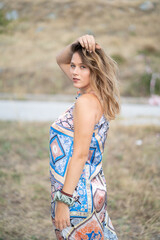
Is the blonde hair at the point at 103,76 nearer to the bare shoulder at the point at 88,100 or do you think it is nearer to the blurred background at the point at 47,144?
the bare shoulder at the point at 88,100

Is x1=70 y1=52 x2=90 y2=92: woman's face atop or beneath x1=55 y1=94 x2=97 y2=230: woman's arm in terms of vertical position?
atop

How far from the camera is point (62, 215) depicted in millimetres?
1465

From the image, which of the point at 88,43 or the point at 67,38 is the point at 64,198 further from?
the point at 67,38

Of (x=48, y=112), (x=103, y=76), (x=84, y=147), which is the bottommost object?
(x=48, y=112)

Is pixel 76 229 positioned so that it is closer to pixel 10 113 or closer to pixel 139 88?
pixel 10 113

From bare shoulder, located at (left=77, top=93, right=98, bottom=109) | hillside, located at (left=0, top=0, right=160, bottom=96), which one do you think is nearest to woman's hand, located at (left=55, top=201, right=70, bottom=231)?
bare shoulder, located at (left=77, top=93, right=98, bottom=109)

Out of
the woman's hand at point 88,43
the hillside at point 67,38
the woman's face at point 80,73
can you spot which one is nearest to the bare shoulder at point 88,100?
the woman's face at point 80,73

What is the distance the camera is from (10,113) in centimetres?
711

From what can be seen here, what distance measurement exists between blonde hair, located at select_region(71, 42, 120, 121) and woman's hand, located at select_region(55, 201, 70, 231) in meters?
0.55

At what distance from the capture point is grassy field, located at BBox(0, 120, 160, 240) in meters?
3.00

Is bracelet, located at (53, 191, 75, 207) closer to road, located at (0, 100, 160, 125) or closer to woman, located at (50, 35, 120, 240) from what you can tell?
woman, located at (50, 35, 120, 240)

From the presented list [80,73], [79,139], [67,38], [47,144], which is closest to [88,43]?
[80,73]

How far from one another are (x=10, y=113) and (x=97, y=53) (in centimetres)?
584

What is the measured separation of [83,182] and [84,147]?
0.77 ft
